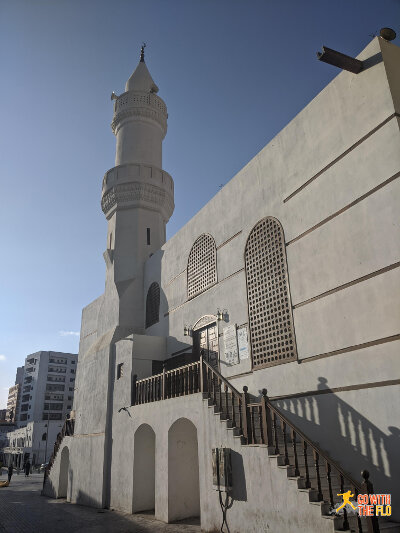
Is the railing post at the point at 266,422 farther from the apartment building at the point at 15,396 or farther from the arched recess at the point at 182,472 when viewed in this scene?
the apartment building at the point at 15,396

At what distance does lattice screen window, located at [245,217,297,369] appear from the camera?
28.8ft

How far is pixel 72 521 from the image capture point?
10.3 m

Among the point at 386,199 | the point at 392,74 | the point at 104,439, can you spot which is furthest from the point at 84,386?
the point at 392,74

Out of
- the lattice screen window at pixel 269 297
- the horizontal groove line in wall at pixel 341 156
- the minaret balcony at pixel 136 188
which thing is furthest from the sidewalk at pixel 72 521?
the minaret balcony at pixel 136 188

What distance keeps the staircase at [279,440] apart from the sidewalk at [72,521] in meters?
2.53

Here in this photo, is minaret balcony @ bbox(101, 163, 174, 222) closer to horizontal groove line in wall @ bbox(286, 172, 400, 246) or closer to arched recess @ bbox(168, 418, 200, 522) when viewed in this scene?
horizontal groove line in wall @ bbox(286, 172, 400, 246)

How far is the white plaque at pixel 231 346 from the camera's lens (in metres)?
10.2

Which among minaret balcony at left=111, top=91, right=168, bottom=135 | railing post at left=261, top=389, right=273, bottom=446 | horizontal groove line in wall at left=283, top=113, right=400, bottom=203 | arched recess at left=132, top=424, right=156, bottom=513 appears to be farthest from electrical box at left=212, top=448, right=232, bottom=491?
minaret balcony at left=111, top=91, right=168, bottom=135

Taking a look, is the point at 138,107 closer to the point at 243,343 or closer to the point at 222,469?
the point at 243,343

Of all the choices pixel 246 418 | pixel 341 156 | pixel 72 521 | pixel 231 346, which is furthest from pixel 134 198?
pixel 246 418

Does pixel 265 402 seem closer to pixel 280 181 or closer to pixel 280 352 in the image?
pixel 280 352

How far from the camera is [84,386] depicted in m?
15.3

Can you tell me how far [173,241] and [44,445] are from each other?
147 ft

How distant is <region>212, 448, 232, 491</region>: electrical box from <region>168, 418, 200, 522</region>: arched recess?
2.20m
